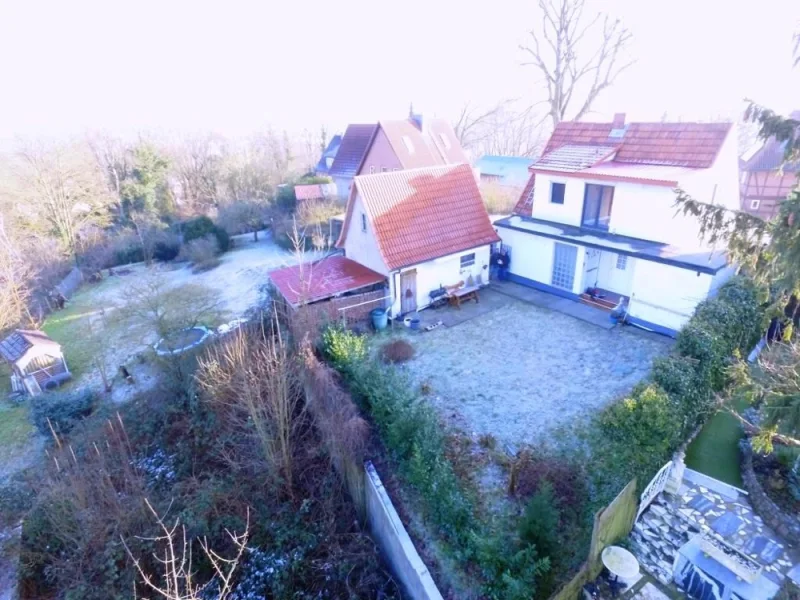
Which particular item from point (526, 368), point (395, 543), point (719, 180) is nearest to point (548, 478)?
point (395, 543)

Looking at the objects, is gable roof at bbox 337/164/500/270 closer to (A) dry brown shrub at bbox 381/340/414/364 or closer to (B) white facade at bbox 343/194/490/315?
(B) white facade at bbox 343/194/490/315

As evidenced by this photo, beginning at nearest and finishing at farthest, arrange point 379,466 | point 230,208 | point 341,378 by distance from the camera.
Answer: point 379,466 → point 341,378 → point 230,208

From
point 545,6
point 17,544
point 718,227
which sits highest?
point 545,6

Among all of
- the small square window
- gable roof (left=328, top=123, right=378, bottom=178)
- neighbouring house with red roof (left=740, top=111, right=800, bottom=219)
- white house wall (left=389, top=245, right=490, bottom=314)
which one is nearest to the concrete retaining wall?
white house wall (left=389, top=245, right=490, bottom=314)

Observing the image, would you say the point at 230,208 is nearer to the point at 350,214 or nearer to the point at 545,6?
the point at 350,214

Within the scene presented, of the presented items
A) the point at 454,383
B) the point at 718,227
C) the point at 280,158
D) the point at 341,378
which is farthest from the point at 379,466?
the point at 280,158

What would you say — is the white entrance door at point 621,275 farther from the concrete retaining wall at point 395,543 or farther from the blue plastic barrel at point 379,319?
the concrete retaining wall at point 395,543

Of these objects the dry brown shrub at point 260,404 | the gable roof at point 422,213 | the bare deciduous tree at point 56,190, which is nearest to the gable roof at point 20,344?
the dry brown shrub at point 260,404

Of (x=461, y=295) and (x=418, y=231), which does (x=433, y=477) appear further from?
(x=418, y=231)
